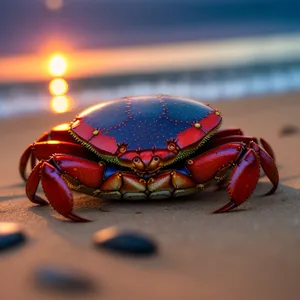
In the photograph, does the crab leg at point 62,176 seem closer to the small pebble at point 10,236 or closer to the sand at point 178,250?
the sand at point 178,250

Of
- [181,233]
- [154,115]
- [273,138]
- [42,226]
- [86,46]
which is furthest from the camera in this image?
[86,46]

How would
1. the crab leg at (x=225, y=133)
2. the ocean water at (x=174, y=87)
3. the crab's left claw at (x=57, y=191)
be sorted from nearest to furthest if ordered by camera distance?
the crab's left claw at (x=57, y=191), the crab leg at (x=225, y=133), the ocean water at (x=174, y=87)

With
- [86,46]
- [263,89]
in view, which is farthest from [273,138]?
[86,46]

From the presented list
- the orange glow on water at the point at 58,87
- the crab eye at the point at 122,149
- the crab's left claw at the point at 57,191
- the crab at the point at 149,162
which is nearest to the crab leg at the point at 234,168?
the crab at the point at 149,162

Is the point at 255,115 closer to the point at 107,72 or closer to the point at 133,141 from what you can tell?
the point at 133,141

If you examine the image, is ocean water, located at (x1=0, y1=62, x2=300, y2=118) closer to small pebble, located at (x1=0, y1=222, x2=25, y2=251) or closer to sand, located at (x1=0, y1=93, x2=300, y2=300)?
sand, located at (x1=0, y1=93, x2=300, y2=300)
